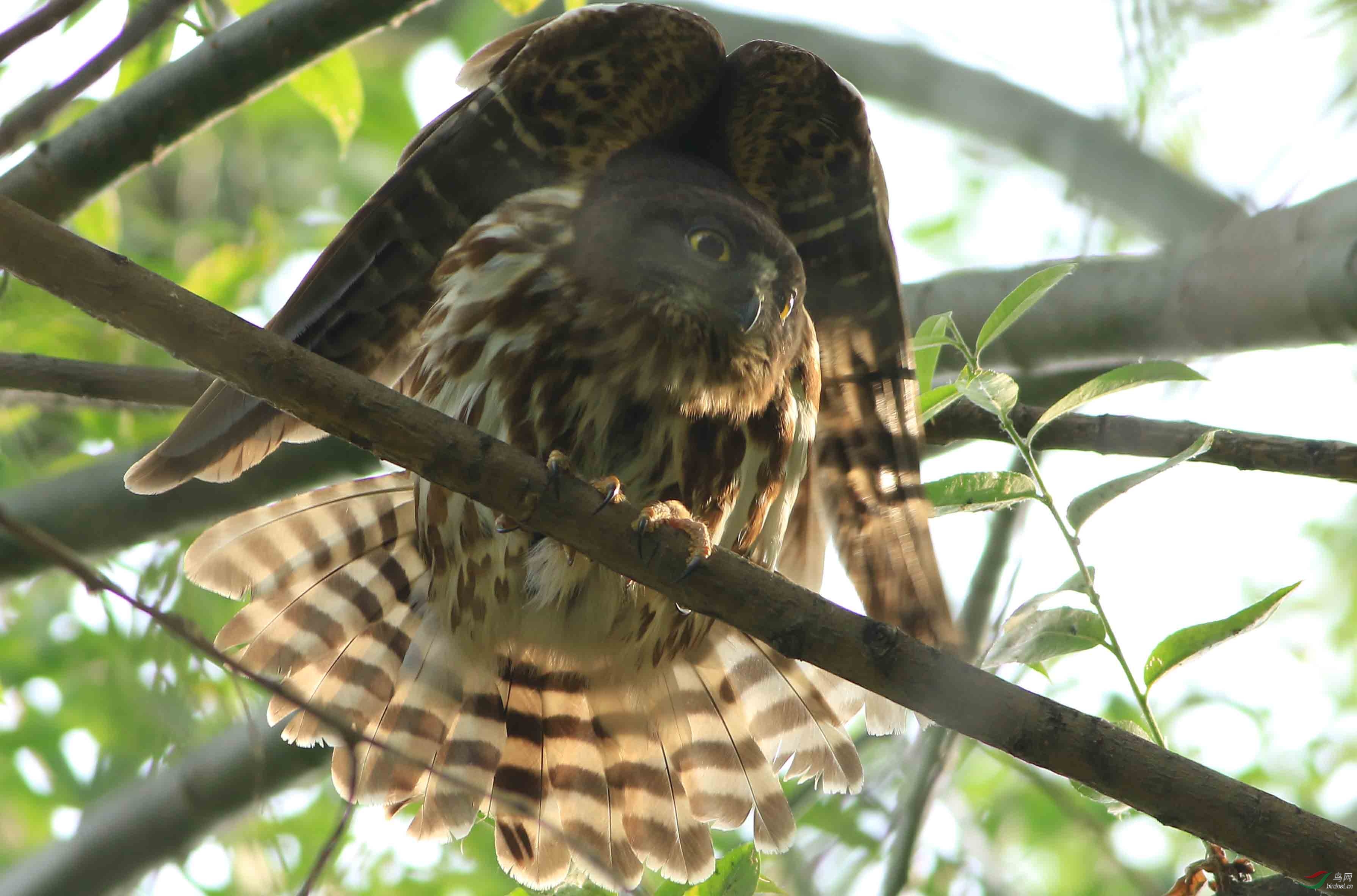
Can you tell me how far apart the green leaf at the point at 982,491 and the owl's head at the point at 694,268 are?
0.91m

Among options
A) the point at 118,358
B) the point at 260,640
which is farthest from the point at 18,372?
the point at 118,358

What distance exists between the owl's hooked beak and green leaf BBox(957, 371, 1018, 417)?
34.9 inches

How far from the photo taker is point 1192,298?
12.8 ft

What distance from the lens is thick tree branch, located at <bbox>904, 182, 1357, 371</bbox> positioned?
11.5ft

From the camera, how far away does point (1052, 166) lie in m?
7.44

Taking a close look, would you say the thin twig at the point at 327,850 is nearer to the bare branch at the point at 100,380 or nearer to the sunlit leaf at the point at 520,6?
the bare branch at the point at 100,380

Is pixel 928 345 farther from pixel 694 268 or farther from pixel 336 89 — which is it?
pixel 336 89

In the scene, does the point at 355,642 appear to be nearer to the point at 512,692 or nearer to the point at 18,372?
the point at 512,692

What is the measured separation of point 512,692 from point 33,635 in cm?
342

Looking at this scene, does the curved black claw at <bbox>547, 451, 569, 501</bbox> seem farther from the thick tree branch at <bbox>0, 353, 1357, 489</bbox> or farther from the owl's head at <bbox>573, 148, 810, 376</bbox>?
the thick tree branch at <bbox>0, 353, 1357, 489</bbox>

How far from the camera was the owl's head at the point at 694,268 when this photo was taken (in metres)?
3.64

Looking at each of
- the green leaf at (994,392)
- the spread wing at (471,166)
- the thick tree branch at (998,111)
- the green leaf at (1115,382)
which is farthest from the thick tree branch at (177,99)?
the thick tree branch at (998,111)

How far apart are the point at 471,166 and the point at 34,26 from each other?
180 cm

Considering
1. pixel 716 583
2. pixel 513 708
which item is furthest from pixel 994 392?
pixel 513 708
